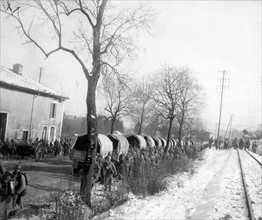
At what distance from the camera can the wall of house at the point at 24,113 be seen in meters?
25.0

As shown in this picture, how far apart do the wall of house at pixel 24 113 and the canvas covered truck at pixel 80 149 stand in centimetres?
1051

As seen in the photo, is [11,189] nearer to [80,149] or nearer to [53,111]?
[80,149]

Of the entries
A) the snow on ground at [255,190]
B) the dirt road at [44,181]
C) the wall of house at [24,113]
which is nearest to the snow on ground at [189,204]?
the snow on ground at [255,190]

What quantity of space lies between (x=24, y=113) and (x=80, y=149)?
12487mm

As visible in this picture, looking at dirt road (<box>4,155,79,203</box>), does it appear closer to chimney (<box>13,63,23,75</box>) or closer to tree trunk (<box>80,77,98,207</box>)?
tree trunk (<box>80,77,98,207</box>)

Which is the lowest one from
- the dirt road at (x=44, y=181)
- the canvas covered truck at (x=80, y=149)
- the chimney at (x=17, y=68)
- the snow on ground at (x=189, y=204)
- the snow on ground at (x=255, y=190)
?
the dirt road at (x=44, y=181)

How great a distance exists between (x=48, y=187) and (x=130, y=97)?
2546 centimetres

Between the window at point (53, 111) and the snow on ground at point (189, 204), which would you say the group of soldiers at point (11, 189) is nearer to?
the snow on ground at point (189, 204)

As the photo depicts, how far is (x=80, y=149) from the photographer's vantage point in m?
17.3

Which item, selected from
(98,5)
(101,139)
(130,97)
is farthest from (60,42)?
(130,97)

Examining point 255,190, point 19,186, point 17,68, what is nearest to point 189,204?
point 255,190

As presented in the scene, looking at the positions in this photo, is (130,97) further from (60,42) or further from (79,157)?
(60,42)

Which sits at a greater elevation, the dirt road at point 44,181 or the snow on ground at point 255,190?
the snow on ground at point 255,190

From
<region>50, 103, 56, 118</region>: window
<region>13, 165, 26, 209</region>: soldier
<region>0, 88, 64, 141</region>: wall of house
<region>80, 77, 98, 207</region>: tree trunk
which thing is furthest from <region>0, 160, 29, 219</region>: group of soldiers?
<region>50, 103, 56, 118</region>: window
